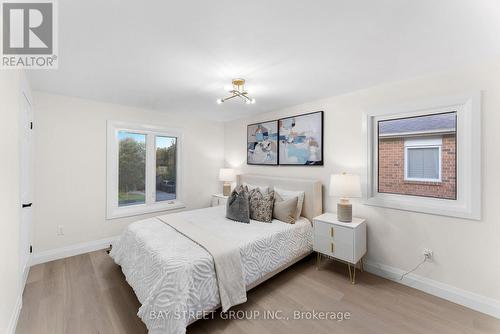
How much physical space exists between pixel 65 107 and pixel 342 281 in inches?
173

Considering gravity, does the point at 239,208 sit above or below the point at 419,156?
below

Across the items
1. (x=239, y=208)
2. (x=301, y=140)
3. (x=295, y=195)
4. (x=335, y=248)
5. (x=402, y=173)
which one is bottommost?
(x=335, y=248)

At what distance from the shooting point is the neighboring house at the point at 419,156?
88.5 inches

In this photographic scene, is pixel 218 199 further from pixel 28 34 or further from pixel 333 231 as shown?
pixel 28 34

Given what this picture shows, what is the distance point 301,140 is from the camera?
11.2 ft

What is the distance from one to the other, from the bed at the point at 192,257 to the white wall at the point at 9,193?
2.70 feet

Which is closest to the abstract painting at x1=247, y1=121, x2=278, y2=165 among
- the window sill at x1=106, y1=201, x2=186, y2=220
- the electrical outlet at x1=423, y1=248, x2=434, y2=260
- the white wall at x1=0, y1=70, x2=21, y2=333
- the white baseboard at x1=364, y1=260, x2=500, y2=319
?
the window sill at x1=106, y1=201, x2=186, y2=220

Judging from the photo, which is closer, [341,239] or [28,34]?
[28,34]

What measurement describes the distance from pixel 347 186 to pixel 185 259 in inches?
78.0

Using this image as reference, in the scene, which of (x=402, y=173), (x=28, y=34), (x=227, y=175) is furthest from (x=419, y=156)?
(x=28, y=34)

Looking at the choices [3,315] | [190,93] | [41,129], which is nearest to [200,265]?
[3,315]

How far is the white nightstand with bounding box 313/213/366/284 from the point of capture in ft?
7.92

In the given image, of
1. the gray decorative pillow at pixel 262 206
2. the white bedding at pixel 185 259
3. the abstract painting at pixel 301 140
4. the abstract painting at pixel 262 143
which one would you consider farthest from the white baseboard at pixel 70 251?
the abstract painting at pixel 301 140

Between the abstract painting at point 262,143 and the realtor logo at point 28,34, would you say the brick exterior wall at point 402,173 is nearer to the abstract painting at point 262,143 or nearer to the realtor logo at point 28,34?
the abstract painting at point 262,143
